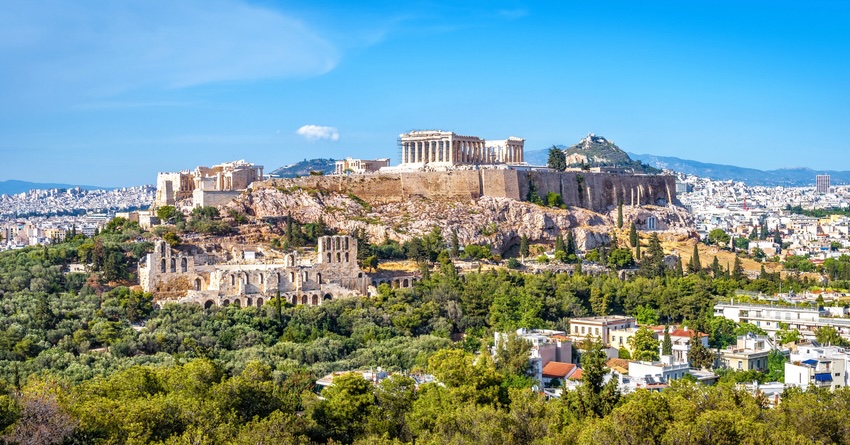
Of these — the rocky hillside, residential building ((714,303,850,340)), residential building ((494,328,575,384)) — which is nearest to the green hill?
the rocky hillside

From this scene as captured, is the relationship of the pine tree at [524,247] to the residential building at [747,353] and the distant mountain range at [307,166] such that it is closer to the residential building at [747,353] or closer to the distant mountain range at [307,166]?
the residential building at [747,353]

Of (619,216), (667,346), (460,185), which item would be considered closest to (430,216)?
(460,185)

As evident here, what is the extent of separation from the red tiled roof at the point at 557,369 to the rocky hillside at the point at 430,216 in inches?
805

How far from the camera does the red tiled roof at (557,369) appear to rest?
125ft

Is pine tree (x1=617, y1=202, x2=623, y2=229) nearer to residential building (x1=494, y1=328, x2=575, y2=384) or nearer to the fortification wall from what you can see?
the fortification wall

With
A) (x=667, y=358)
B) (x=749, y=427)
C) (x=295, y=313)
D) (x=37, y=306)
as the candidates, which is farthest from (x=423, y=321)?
(x=749, y=427)

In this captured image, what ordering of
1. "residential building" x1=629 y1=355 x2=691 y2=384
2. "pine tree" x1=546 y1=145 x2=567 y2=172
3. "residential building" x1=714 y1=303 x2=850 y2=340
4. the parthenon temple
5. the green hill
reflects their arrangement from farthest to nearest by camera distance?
the green hill, "pine tree" x1=546 y1=145 x2=567 y2=172, the parthenon temple, "residential building" x1=714 y1=303 x2=850 y2=340, "residential building" x1=629 y1=355 x2=691 y2=384

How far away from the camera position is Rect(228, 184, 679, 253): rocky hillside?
197 ft

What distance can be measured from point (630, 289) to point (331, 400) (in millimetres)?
23888

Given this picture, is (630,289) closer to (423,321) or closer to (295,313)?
(423,321)

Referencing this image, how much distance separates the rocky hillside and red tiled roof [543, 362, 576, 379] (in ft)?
67.1

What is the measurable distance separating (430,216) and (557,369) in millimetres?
24581

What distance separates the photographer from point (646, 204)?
80.0m

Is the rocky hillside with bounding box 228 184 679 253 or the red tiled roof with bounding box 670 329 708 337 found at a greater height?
the rocky hillside with bounding box 228 184 679 253
